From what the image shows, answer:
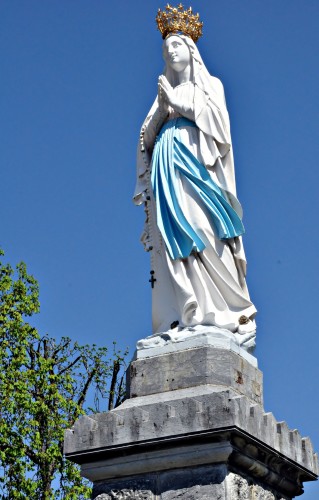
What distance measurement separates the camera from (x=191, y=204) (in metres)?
12.0

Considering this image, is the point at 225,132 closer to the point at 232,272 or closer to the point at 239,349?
the point at 232,272

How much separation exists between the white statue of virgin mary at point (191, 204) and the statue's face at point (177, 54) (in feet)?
0.04

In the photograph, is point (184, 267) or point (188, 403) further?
point (184, 267)

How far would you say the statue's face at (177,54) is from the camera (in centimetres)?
1284

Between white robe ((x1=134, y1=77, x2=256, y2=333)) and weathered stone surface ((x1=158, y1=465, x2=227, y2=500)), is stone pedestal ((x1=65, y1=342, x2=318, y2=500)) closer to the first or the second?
weathered stone surface ((x1=158, y1=465, x2=227, y2=500))

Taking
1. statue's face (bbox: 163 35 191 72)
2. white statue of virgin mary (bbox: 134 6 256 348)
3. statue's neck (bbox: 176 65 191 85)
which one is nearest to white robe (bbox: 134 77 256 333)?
white statue of virgin mary (bbox: 134 6 256 348)

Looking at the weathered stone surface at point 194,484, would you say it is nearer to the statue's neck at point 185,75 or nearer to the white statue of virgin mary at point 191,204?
the white statue of virgin mary at point 191,204

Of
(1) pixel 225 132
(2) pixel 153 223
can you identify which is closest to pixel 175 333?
(2) pixel 153 223

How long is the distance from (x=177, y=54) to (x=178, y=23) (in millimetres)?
440

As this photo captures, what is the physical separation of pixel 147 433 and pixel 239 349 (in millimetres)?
1375

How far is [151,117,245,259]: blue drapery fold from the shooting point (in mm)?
11875

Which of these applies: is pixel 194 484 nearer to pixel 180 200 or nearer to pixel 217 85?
pixel 180 200

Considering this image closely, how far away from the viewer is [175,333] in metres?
11.6

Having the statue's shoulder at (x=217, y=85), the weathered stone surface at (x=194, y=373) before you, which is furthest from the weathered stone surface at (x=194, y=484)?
the statue's shoulder at (x=217, y=85)
